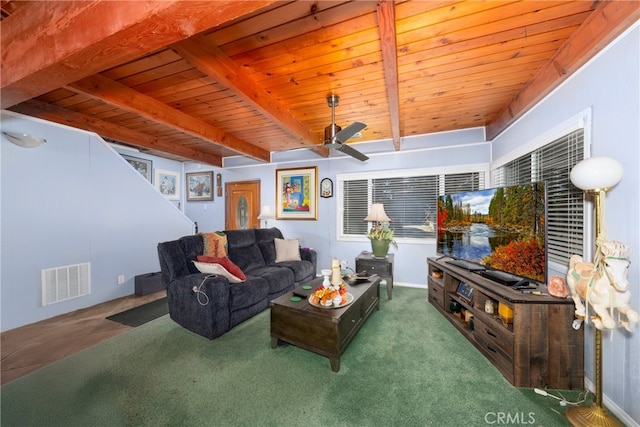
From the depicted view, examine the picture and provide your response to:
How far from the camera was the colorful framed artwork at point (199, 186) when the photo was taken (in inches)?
223

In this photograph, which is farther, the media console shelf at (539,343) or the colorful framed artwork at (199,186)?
the colorful framed artwork at (199,186)

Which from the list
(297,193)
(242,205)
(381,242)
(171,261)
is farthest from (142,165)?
(381,242)

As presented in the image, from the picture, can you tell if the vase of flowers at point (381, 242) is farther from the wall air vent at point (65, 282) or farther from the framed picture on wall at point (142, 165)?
the framed picture on wall at point (142, 165)

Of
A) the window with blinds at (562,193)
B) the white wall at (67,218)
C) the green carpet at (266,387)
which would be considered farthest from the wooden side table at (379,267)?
the white wall at (67,218)

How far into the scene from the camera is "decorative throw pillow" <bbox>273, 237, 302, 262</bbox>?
3.95 meters

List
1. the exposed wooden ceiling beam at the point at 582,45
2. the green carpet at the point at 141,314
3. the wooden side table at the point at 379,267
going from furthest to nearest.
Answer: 1. the wooden side table at the point at 379,267
2. the green carpet at the point at 141,314
3. the exposed wooden ceiling beam at the point at 582,45

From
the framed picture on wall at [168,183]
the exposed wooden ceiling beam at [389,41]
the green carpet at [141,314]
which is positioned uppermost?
the exposed wooden ceiling beam at [389,41]

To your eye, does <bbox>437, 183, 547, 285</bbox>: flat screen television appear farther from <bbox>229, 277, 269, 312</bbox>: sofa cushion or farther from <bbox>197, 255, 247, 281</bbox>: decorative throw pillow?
<bbox>197, 255, 247, 281</bbox>: decorative throw pillow

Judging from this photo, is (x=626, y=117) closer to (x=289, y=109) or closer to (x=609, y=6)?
(x=609, y=6)

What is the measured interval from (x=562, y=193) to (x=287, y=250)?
3.34 metres

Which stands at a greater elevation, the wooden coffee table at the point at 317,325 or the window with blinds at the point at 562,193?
the window with blinds at the point at 562,193

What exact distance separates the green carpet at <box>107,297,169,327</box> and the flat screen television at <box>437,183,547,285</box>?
3659 millimetres

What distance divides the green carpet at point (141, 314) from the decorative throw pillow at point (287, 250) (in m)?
1.68

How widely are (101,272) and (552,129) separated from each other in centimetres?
544
